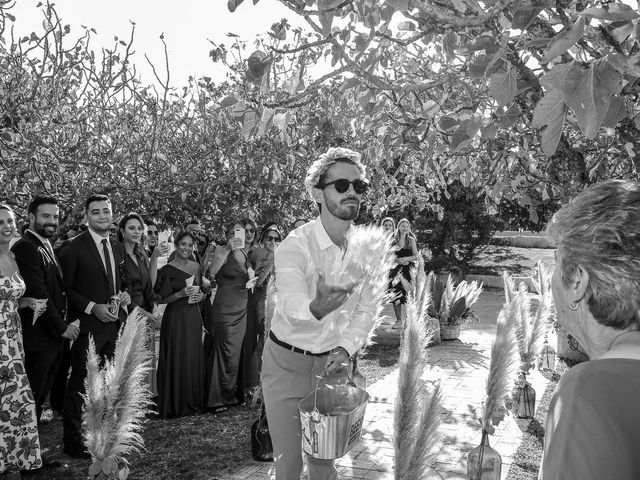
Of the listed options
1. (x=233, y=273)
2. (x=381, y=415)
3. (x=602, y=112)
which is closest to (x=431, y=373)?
(x=381, y=415)

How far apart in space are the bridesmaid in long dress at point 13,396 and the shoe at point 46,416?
1630 millimetres

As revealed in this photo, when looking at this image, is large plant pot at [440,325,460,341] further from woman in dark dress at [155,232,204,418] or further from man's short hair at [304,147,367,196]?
man's short hair at [304,147,367,196]

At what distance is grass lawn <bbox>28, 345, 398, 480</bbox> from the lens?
16.7ft

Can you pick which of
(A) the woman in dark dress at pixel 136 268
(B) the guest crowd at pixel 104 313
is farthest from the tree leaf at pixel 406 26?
(A) the woman in dark dress at pixel 136 268

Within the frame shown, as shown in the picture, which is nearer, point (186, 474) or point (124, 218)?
point (186, 474)

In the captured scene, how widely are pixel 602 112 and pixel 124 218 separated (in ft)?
19.2

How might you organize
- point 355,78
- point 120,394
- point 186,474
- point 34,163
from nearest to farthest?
point 355,78
point 120,394
point 186,474
point 34,163

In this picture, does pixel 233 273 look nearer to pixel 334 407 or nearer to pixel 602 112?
pixel 334 407

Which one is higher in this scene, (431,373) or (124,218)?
(124,218)

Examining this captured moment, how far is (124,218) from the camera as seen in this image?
21.7 feet

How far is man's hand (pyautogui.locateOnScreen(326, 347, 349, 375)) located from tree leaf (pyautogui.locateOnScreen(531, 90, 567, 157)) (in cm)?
192

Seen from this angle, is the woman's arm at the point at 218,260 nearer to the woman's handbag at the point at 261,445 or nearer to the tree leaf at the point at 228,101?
the woman's handbag at the point at 261,445

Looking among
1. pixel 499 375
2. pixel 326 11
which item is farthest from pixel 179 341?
pixel 326 11

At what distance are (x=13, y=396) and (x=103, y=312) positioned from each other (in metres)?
1.02
